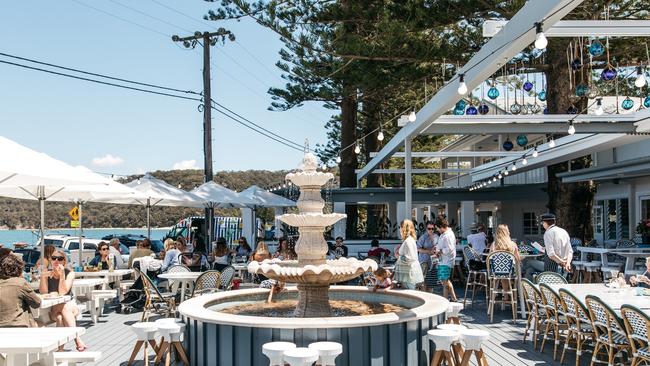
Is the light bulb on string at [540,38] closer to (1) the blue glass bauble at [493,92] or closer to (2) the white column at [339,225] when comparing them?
(1) the blue glass bauble at [493,92]

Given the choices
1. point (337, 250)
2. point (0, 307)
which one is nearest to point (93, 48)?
point (337, 250)

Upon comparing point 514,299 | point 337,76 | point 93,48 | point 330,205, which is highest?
point 93,48

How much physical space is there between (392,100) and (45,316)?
20815 mm

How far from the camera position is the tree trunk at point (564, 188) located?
14398 millimetres

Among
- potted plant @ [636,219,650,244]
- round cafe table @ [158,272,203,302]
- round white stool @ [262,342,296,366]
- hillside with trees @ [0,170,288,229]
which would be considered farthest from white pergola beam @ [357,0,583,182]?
hillside with trees @ [0,170,288,229]


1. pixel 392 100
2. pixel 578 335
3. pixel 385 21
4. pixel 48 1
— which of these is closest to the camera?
pixel 578 335

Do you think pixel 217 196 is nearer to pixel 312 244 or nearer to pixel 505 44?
pixel 312 244

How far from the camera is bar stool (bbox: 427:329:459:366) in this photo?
5.57 m

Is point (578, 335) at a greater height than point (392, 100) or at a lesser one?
lesser

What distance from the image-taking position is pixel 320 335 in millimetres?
5484

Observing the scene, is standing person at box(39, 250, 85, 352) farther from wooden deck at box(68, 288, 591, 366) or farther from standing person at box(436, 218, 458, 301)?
standing person at box(436, 218, 458, 301)

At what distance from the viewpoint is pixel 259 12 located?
1641cm

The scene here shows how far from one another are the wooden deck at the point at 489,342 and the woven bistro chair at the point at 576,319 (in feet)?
1.24

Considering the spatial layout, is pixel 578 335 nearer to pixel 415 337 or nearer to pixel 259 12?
pixel 415 337
